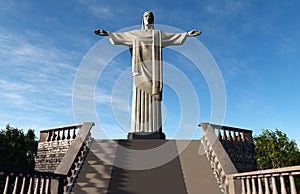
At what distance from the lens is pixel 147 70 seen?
43.7ft

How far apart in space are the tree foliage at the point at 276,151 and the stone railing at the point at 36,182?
93.9ft

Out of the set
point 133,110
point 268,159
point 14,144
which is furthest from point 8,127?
point 268,159

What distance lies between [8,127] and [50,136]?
67.1 ft

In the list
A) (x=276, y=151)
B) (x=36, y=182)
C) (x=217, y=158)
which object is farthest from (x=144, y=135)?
(x=276, y=151)

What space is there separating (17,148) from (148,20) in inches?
854

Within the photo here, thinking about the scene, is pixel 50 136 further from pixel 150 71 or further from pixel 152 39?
pixel 152 39

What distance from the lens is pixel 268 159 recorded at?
31.4m

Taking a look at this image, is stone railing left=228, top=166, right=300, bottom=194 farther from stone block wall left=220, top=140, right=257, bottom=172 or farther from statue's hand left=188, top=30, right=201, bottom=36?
statue's hand left=188, top=30, right=201, bottom=36

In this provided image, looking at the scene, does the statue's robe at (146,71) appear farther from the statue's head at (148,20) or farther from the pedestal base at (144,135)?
the statue's head at (148,20)

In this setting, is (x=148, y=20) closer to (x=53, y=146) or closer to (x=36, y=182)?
(x=53, y=146)

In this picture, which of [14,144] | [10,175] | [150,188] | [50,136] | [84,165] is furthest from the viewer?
[14,144]

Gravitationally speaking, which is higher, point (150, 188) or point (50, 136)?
→ point (50, 136)

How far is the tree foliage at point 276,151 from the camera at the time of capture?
30.3m

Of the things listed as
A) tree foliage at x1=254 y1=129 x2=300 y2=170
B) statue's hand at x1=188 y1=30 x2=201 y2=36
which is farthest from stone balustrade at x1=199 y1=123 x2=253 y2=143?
tree foliage at x1=254 y1=129 x2=300 y2=170
